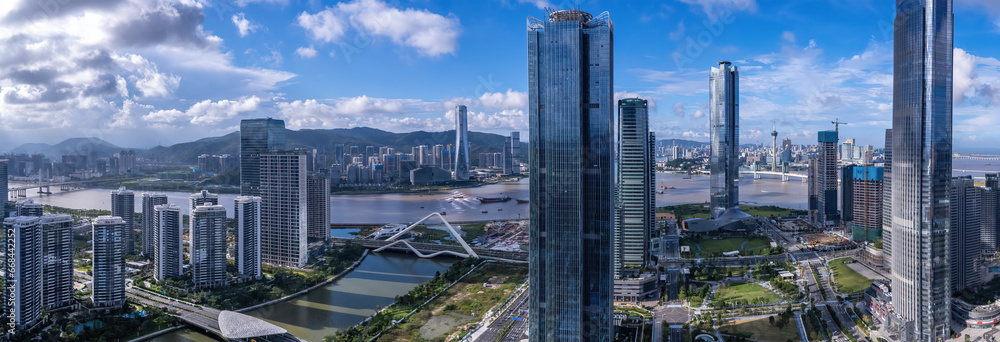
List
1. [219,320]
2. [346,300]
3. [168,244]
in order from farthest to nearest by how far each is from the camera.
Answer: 1. [168,244]
2. [346,300]
3. [219,320]

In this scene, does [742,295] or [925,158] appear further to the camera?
[742,295]

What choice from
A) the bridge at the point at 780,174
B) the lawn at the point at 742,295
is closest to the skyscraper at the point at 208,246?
the lawn at the point at 742,295

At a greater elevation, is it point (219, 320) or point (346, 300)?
point (219, 320)

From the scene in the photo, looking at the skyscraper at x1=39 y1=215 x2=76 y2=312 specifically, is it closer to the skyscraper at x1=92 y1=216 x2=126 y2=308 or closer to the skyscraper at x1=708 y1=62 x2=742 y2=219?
the skyscraper at x1=92 y1=216 x2=126 y2=308

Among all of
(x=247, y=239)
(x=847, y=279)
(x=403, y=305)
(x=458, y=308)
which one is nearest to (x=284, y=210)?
(x=247, y=239)

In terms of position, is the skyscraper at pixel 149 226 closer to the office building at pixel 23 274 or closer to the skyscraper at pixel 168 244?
the skyscraper at pixel 168 244

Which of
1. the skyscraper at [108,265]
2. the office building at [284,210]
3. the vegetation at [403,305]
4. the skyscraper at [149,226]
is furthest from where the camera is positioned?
the skyscraper at [149,226]

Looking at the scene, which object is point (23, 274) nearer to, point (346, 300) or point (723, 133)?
point (346, 300)
